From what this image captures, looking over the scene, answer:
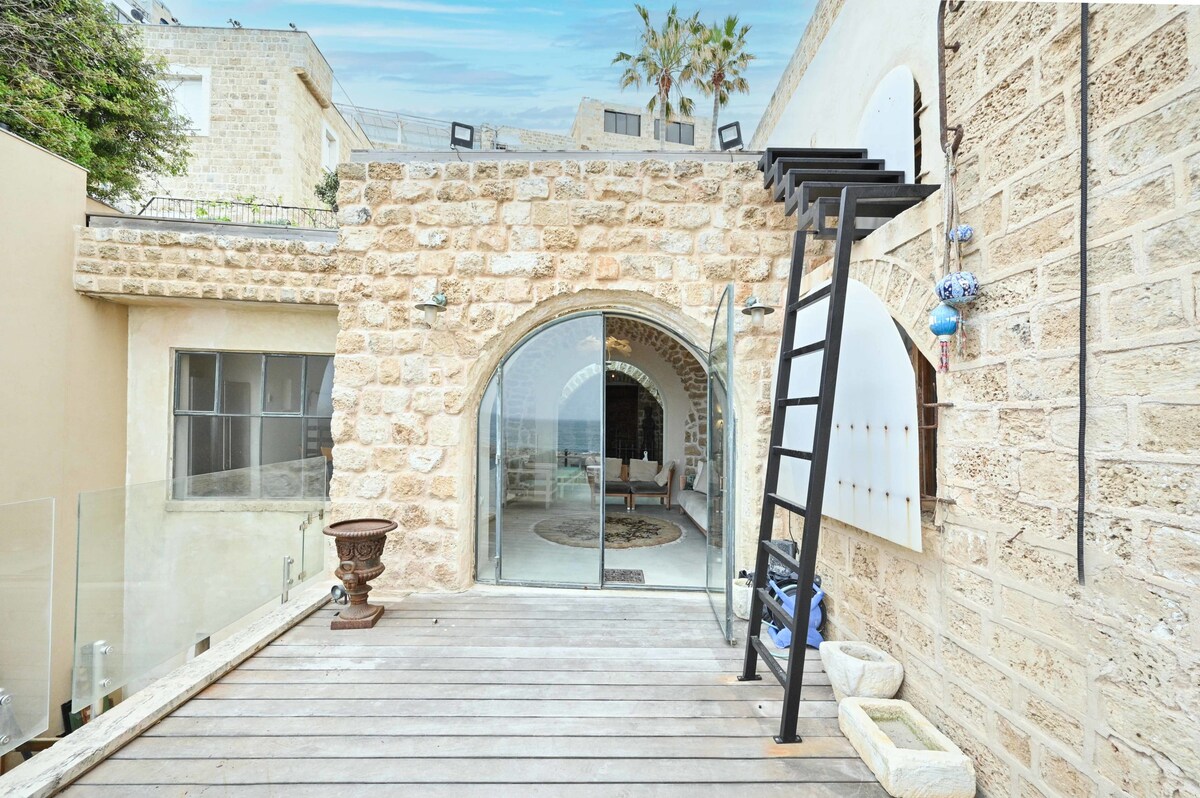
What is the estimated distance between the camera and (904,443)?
2.32m

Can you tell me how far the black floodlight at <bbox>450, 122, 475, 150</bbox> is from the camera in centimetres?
434

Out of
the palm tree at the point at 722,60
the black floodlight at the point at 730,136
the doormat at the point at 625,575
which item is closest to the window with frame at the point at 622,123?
the palm tree at the point at 722,60

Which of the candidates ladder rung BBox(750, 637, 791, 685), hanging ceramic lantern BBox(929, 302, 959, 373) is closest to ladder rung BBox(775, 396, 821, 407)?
hanging ceramic lantern BBox(929, 302, 959, 373)

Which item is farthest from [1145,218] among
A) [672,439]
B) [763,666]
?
[672,439]

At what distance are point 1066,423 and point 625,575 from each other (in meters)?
3.44

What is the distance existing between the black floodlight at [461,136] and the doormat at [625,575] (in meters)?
3.69

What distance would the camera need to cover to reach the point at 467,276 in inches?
155

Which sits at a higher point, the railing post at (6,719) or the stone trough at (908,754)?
the stone trough at (908,754)

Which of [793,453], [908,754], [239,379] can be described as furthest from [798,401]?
[239,379]

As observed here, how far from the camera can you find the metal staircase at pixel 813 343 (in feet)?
6.96

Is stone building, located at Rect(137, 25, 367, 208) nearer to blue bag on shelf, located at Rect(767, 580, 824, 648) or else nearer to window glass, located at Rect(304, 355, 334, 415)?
window glass, located at Rect(304, 355, 334, 415)

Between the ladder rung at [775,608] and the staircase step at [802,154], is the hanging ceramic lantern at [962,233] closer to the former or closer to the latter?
the staircase step at [802,154]

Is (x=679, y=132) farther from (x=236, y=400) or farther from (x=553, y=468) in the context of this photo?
(x=553, y=468)

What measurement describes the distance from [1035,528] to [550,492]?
329cm
